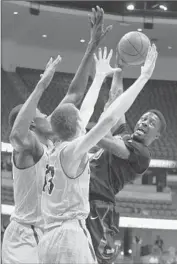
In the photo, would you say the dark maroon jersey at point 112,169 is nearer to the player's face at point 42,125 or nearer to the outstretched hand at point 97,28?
the player's face at point 42,125

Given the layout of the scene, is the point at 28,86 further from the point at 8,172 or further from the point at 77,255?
the point at 77,255

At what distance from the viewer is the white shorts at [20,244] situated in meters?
2.51

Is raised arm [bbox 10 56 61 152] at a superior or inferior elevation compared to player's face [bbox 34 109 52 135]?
superior

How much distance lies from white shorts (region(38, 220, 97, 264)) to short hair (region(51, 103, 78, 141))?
12.7 inches

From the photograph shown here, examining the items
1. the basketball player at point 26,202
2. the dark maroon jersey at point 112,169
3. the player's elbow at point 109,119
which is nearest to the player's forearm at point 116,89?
the dark maroon jersey at point 112,169

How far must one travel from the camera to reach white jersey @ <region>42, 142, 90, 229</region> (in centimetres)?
221

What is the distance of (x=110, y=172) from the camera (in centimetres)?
295

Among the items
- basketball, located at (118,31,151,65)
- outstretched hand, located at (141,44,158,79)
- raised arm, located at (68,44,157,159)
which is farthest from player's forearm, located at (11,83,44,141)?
basketball, located at (118,31,151,65)

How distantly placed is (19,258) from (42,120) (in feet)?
2.12

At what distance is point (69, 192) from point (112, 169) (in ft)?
2.53

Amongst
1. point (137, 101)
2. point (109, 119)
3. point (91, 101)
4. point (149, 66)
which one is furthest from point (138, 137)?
point (137, 101)

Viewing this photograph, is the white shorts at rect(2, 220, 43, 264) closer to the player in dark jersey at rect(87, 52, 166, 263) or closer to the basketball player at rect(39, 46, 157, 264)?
the basketball player at rect(39, 46, 157, 264)

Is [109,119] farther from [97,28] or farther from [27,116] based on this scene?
[97,28]

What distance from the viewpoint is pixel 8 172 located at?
4.70 meters
